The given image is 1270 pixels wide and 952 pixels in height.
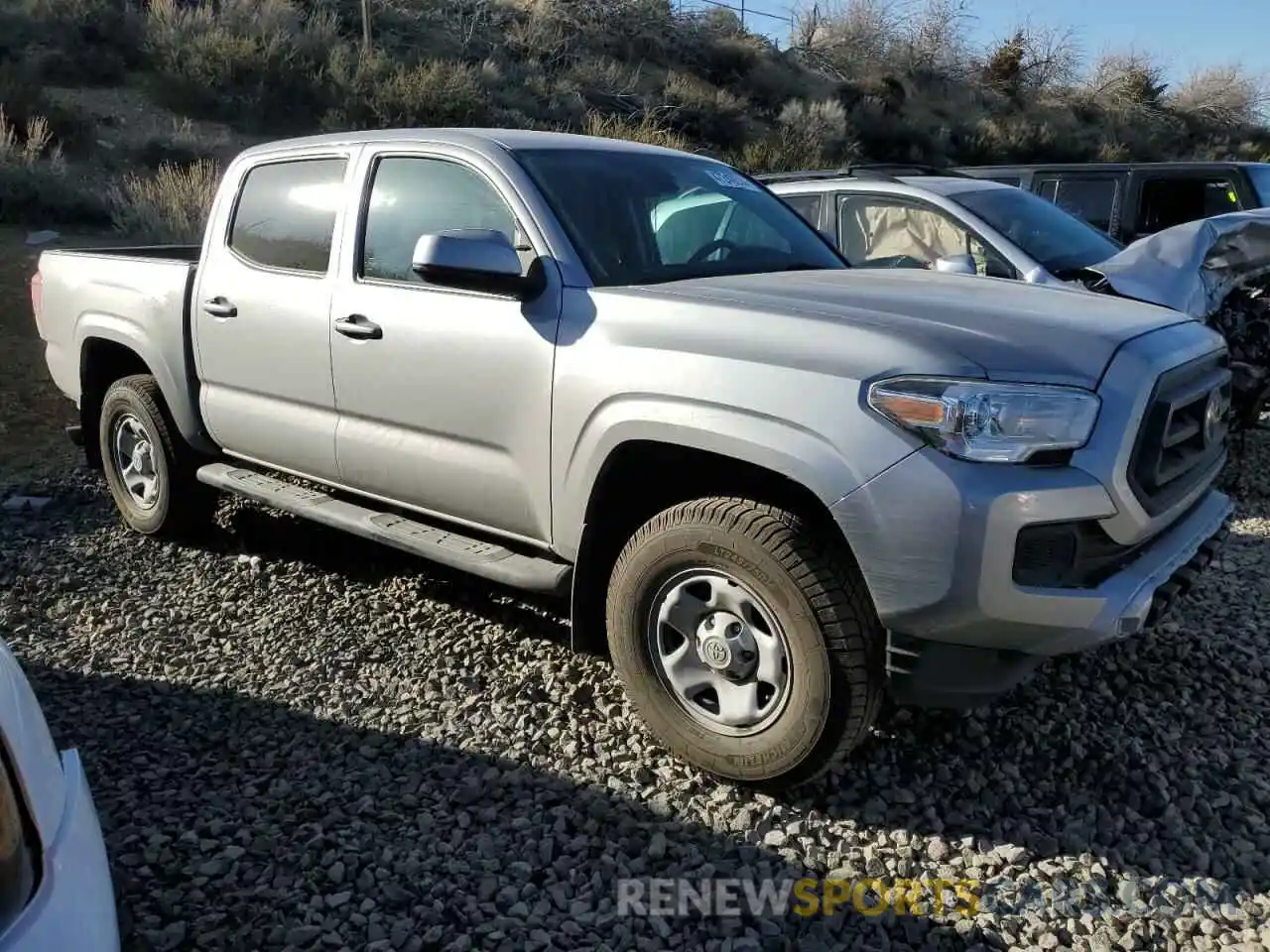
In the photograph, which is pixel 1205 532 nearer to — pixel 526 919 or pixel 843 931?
pixel 843 931

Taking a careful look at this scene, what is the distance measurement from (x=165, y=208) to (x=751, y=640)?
10446 mm

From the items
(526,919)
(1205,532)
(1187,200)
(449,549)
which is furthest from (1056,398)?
(1187,200)

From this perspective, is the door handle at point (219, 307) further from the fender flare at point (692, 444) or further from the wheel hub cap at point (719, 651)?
the wheel hub cap at point (719, 651)

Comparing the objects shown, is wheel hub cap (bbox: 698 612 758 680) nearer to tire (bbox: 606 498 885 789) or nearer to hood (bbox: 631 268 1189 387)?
tire (bbox: 606 498 885 789)

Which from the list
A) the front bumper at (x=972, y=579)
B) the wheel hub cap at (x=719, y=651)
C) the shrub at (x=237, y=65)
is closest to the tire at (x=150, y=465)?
the wheel hub cap at (x=719, y=651)

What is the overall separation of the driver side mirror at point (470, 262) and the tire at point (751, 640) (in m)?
0.90

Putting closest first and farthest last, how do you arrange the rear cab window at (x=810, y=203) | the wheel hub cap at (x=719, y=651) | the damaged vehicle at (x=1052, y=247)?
the wheel hub cap at (x=719, y=651), the damaged vehicle at (x=1052, y=247), the rear cab window at (x=810, y=203)

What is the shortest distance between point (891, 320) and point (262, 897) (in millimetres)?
2265

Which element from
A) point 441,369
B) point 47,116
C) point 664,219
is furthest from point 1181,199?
point 47,116

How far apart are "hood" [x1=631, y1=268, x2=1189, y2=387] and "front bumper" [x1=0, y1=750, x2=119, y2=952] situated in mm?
2075

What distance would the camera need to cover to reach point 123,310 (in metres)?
5.09

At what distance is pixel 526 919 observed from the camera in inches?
104

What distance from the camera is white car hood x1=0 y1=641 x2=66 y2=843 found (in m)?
1.68

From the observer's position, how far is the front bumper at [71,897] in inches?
59.3
